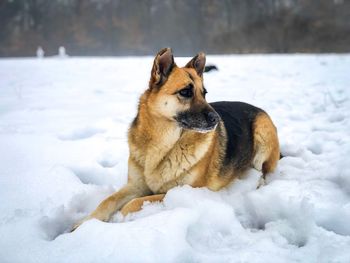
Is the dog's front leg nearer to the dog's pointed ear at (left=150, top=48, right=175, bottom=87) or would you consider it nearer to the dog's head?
the dog's head

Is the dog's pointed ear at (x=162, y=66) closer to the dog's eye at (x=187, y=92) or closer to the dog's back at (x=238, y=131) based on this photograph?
the dog's eye at (x=187, y=92)

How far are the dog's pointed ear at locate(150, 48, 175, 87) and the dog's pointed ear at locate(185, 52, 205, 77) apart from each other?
375 mm

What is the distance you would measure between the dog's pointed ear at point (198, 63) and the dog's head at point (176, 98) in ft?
1.12

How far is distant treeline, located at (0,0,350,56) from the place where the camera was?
20.4 meters

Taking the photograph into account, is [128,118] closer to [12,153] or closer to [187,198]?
[12,153]

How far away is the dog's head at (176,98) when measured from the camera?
3062 millimetres

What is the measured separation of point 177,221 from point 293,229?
82cm

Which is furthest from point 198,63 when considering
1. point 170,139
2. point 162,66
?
point 170,139

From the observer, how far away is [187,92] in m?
3.17

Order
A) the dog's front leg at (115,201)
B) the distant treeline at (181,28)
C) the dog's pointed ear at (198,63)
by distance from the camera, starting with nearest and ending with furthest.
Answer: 1. the dog's front leg at (115,201)
2. the dog's pointed ear at (198,63)
3. the distant treeline at (181,28)

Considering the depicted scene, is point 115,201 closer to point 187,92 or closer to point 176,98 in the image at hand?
→ point 176,98

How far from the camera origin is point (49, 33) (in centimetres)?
3184

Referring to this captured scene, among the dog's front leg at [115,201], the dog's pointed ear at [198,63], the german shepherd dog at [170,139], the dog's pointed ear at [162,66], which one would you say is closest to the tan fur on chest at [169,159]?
the german shepherd dog at [170,139]

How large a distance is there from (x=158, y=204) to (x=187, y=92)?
42.6 inches
